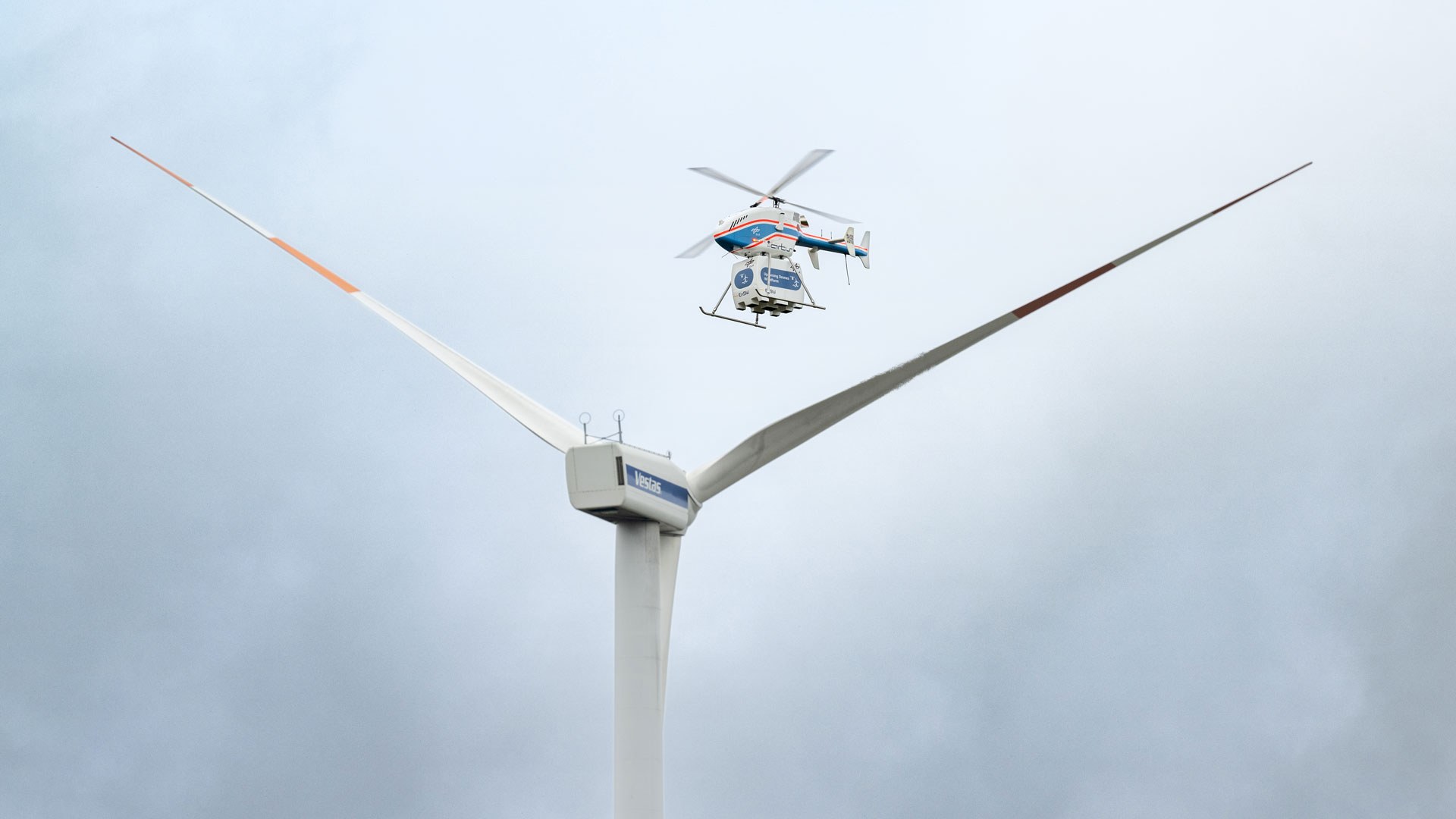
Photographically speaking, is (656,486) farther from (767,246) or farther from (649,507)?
(767,246)

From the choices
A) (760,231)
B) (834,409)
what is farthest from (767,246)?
(834,409)

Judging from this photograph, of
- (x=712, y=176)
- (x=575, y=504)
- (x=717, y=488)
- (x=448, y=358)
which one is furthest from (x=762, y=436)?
(x=712, y=176)

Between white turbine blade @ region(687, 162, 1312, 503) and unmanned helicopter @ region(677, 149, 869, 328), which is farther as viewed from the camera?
unmanned helicopter @ region(677, 149, 869, 328)

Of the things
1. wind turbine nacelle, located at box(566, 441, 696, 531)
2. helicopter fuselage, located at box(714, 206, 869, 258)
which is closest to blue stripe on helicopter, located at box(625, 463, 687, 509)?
wind turbine nacelle, located at box(566, 441, 696, 531)

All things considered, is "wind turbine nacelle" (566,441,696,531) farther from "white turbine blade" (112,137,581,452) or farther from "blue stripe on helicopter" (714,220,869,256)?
"blue stripe on helicopter" (714,220,869,256)

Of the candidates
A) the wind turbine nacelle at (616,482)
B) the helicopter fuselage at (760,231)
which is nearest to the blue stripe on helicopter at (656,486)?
the wind turbine nacelle at (616,482)

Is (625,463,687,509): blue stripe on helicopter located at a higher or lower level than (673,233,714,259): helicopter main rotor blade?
lower

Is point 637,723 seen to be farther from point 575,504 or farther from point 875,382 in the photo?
point 875,382
